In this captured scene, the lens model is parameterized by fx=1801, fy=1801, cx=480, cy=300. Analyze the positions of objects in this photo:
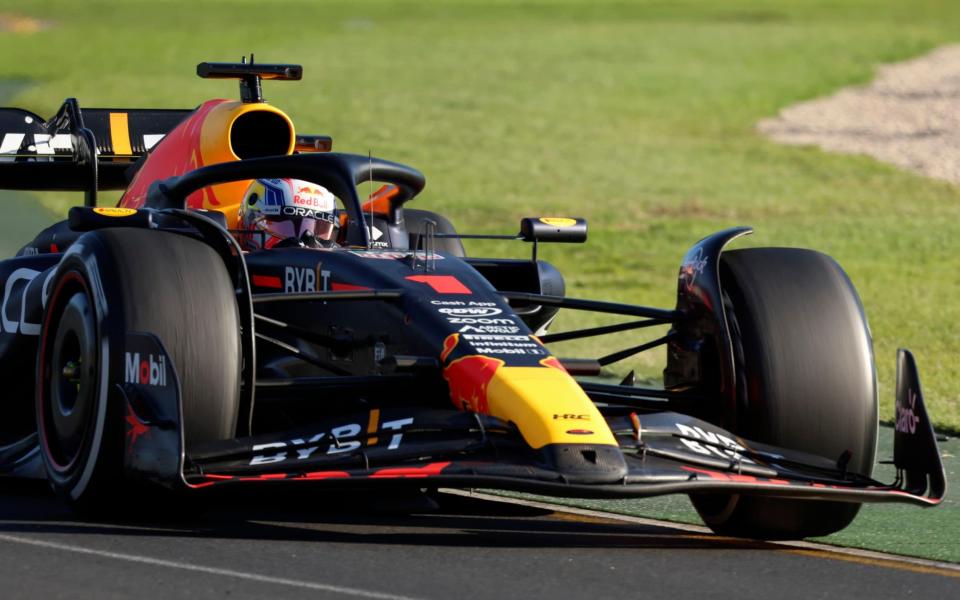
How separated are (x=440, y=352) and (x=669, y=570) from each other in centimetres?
129

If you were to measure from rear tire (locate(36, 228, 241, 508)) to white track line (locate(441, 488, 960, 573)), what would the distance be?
1846mm

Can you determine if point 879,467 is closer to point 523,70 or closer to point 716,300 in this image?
point 716,300

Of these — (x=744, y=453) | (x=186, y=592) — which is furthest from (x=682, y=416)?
(x=186, y=592)

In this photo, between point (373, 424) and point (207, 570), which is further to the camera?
point (373, 424)

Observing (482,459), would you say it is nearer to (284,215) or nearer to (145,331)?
(145,331)

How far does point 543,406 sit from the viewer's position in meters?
6.50

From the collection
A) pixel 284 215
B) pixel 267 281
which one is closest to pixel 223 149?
pixel 284 215

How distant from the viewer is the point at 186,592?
5738 millimetres

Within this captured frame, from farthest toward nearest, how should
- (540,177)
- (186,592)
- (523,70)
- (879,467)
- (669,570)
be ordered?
(523,70) < (540,177) < (879,467) < (669,570) < (186,592)

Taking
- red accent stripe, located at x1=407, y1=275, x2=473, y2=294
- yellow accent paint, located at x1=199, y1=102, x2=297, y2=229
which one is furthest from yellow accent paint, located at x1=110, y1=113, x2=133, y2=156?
red accent stripe, located at x1=407, y1=275, x2=473, y2=294

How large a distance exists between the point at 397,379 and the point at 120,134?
506 cm

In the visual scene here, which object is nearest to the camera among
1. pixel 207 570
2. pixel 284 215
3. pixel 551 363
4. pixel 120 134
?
pixel 207 570

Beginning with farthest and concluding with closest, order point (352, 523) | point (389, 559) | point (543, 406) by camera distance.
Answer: point (352, 523) < point (543, 406) < point (389, 559)

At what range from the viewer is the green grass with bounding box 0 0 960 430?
72.7ft
